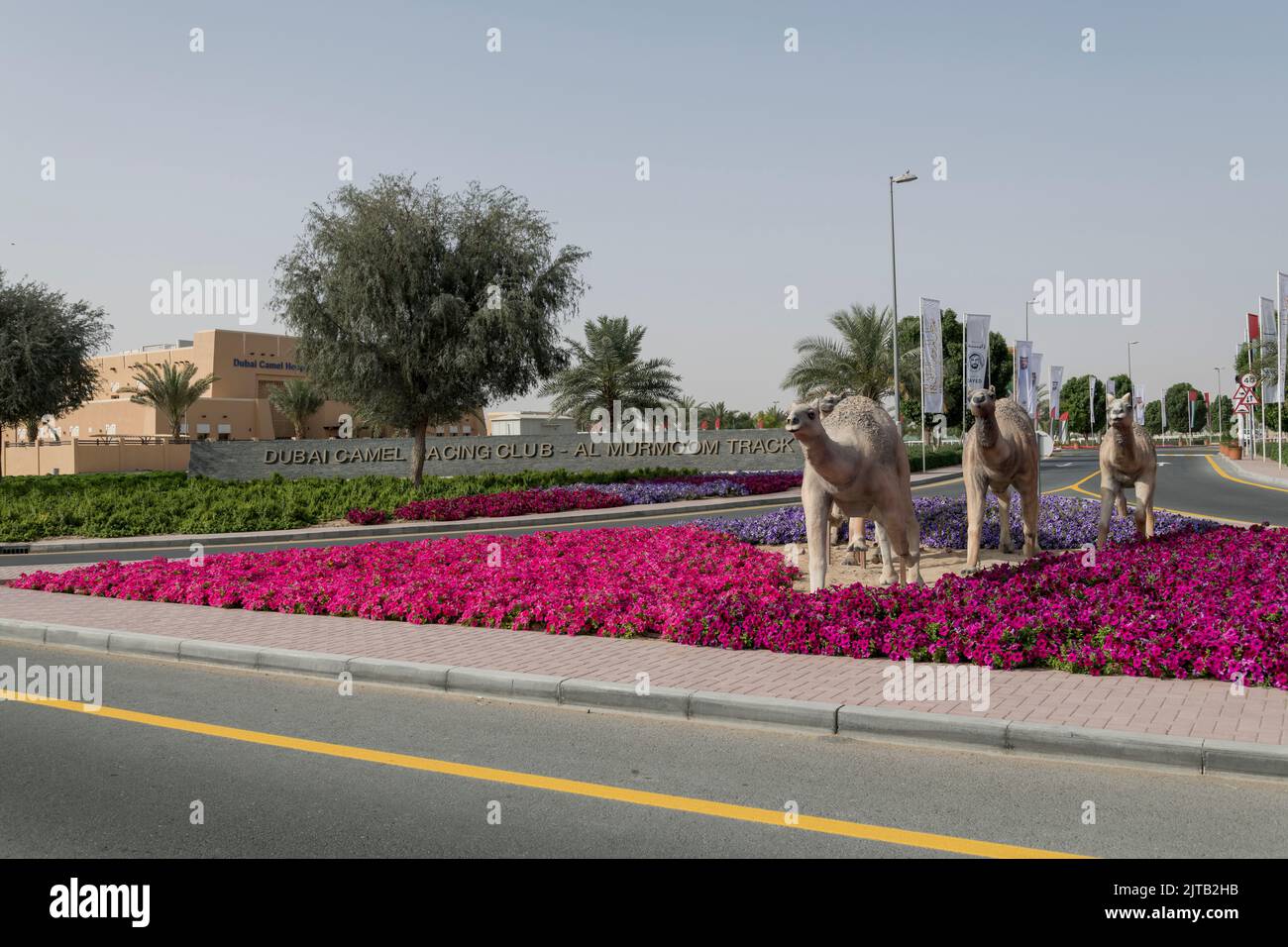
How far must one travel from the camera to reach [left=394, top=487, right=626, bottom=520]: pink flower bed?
947 inches

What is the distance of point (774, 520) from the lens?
16891mm

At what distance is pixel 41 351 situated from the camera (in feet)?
110

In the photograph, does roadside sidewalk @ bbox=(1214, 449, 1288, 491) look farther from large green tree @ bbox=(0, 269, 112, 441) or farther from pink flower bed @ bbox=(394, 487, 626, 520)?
large green tree @ bbox=(0, 269, 112, 441)

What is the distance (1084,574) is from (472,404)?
22.8 meters

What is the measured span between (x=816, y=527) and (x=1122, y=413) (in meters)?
4.62

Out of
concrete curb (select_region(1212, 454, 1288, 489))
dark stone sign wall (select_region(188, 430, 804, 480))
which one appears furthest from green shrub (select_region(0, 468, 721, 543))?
concrete curb (select_region(1212, 454, 1288, 489))

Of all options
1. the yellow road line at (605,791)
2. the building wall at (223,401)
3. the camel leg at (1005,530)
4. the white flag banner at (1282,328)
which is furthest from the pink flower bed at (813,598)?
the building wall at (223,401)

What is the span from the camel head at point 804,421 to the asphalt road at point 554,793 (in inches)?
118

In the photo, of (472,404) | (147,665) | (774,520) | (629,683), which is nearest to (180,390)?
(472,404)

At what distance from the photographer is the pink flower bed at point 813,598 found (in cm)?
735

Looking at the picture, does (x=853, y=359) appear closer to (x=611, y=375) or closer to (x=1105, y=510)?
(x=611, y=375)

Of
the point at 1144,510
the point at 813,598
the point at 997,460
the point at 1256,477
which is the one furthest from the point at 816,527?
the point at 1256,477

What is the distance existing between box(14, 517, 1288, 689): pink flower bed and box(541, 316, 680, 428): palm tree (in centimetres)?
2901
